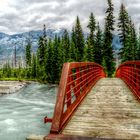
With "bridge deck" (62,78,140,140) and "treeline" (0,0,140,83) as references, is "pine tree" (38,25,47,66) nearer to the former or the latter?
"treeline" (0,0,140,83)

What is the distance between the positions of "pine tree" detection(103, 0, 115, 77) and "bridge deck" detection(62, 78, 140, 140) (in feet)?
169

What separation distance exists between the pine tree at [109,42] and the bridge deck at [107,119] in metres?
51.6

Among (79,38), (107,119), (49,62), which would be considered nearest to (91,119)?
(107,119)

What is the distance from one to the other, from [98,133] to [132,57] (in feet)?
165

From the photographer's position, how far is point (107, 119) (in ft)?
24.0

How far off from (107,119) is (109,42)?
5717 centimetres

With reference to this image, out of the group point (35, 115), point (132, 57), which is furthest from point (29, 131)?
point (132, 57)

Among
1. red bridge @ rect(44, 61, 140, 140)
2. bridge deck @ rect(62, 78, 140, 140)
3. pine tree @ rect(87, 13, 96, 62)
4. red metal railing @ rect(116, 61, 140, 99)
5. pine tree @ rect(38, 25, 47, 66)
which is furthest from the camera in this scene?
pine tree @ rect(38, 25, 47, 66)

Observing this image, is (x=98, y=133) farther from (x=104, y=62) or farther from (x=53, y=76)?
(x=53, y=76)

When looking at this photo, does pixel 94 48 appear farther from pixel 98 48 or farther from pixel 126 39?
pixel 126 39

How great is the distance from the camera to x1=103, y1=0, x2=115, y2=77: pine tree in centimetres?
6181

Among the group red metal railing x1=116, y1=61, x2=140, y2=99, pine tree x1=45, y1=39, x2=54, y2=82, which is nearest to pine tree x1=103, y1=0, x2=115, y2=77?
pine tree x1=45, y1=39, x2=54, y2=82

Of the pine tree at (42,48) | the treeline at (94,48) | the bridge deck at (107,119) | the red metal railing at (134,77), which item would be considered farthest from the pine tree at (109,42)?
the bridge deck at (107,119)

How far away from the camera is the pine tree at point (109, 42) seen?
203 feet
